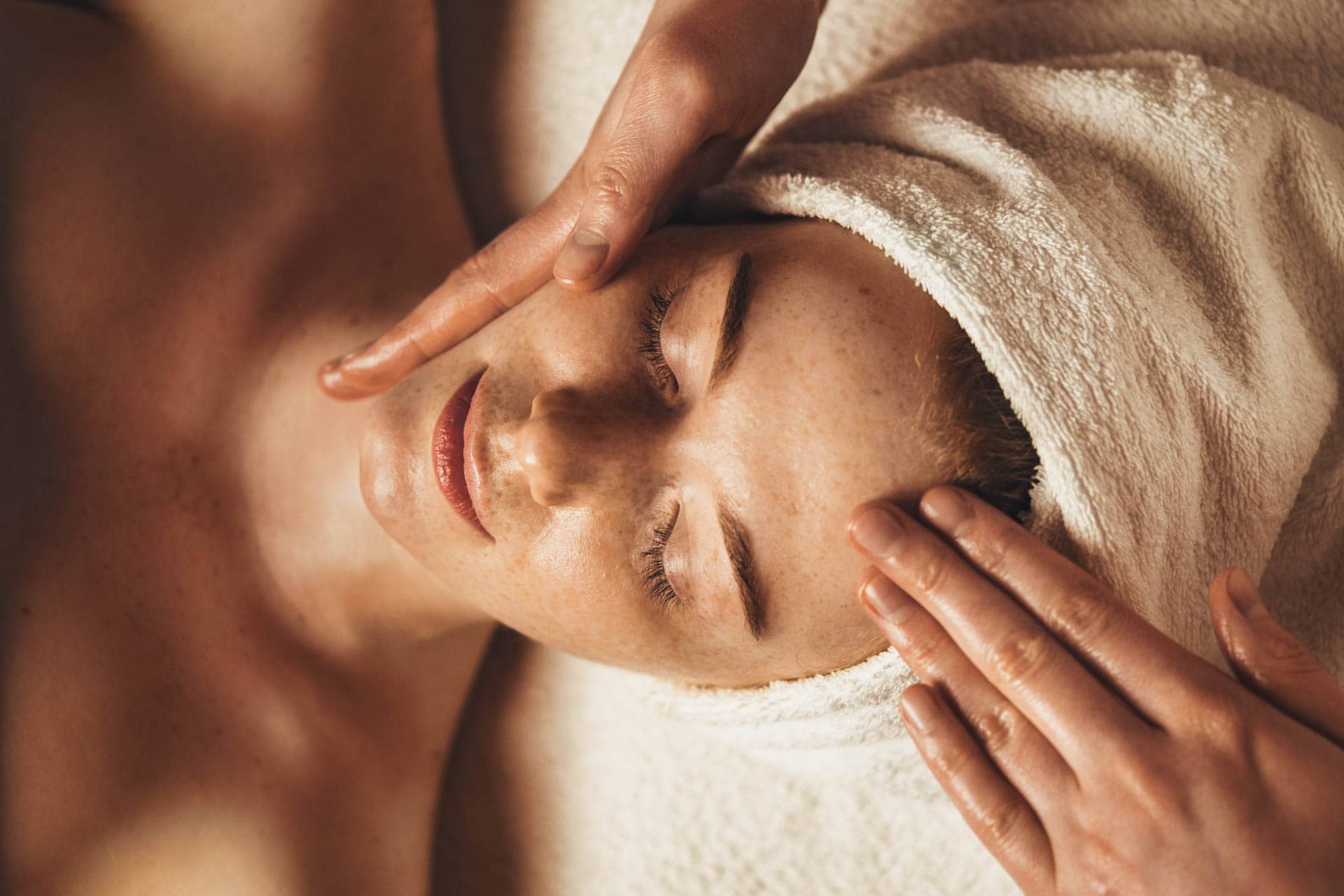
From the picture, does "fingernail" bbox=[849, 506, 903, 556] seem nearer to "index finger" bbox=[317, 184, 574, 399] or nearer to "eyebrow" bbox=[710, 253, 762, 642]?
"eyebrow" bbox=[710, 253, 762, 642]

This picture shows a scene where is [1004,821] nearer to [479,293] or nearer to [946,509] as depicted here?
[946,509]

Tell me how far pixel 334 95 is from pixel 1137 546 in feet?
3.56

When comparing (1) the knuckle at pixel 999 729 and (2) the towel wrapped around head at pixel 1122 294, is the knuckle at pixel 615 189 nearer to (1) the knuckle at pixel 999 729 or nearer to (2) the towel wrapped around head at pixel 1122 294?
(2) the towel wrapped around head at pixel 1122 294

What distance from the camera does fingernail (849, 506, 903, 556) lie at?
0.72 m

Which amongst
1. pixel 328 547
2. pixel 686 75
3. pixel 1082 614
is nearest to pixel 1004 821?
pixel 1082 614

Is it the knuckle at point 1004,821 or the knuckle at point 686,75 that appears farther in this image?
the knuckle at point 686,75

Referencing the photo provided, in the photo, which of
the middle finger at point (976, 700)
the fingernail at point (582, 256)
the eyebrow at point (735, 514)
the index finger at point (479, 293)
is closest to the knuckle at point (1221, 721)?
the middle finger at point (976, 700)

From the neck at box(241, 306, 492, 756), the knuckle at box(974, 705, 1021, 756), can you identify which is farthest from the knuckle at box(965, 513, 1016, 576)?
the neck at box(241, 306, 492, 756)

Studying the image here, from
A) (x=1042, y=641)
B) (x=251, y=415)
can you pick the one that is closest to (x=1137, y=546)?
(x=1042, y=641)

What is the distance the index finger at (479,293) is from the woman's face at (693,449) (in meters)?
0.07

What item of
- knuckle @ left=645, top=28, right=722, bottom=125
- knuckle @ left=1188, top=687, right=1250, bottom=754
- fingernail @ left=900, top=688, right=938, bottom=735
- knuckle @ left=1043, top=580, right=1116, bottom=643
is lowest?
fingernail @ left=900, top=688, right=938, bottom=735

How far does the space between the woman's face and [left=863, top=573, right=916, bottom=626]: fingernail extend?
0.03 metres

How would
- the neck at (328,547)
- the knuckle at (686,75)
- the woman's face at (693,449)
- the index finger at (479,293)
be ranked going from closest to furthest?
1. the woman's face at (693,449)
2. the knuckle at (686,75)
3. the index finger at (479,293)
4. the neck at (328,547)

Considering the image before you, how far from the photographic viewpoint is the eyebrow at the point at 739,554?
2.51 feet
